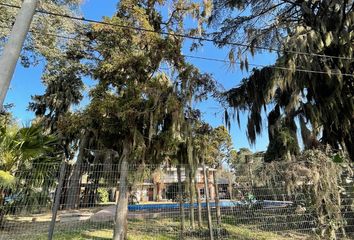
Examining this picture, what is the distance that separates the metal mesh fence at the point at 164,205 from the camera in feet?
15.2

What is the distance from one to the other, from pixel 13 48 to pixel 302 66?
7594 millimetres

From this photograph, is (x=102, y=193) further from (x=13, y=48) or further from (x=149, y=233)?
(x=13, y=48)

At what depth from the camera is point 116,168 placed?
5.47 m

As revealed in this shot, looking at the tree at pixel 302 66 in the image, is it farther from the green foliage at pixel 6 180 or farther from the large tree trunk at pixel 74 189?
the green foliage at pixel 6 180

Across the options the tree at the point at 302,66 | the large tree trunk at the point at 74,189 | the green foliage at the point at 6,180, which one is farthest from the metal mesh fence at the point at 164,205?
the tree at the point at 302,66

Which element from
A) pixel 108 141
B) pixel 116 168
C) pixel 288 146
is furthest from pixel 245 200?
pixel 288 146

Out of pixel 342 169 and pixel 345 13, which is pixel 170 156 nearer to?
pixel 342 169

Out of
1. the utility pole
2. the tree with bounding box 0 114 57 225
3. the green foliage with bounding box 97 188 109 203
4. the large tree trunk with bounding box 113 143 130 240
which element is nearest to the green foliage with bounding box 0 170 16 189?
the tree with bounding box 0 114 57 225

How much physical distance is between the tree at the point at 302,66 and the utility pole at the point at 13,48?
575 centimetres

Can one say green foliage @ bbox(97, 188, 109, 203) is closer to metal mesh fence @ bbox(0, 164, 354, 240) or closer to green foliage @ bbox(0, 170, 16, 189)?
metal mesh fence @ bbox(0, 164, 354, 240)

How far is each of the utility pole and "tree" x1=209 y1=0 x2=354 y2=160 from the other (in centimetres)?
575

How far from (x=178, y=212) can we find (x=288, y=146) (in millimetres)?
4560

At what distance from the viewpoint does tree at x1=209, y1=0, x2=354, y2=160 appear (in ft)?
26.5

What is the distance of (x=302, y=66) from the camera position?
8086 millimetres
